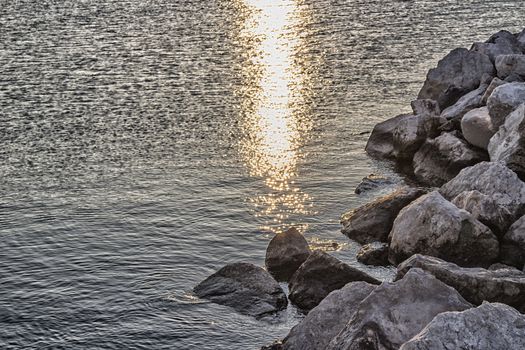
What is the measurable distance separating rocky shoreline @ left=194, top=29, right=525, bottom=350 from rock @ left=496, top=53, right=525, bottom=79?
62 millimetres

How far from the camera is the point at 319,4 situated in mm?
92688

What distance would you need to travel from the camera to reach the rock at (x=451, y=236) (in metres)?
24.3

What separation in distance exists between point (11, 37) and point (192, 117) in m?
35.8

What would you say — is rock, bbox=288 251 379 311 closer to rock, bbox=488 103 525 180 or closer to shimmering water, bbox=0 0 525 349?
shimmering water, bbox=0 0 525 349

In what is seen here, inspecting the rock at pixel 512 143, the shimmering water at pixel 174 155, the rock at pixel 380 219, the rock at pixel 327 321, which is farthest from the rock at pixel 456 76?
the rock at pixel 327 321

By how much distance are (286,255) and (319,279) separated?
2544mm

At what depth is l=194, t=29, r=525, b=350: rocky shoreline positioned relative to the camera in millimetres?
16703

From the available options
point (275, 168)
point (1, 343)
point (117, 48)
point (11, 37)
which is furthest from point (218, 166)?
point (11, 37)

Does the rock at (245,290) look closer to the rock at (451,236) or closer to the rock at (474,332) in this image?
the rock at (451,236)

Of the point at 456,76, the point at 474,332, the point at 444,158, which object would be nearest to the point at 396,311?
the point at 474,332

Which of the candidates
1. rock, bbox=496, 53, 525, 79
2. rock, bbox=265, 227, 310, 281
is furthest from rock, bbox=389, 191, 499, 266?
rock, bbox=496, 53, 525, 79

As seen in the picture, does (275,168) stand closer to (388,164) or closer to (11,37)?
(388,164)

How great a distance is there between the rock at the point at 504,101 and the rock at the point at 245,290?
12.5 meters

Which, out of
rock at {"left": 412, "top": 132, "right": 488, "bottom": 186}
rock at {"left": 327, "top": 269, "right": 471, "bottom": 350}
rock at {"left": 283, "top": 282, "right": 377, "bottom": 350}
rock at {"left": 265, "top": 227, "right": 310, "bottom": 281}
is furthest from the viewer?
rock at {"left": 412, "top": 132, "right": 488, "bottom": 186}
